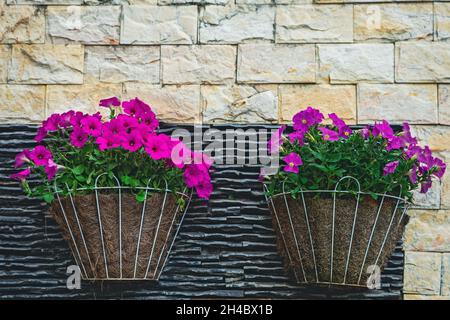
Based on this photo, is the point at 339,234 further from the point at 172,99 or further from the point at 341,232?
the point at 172,99

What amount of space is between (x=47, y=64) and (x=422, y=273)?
5.15ft

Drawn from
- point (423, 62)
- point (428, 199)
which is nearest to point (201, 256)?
point (428, 199)

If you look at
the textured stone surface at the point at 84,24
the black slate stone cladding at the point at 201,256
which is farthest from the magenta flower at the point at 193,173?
the textured stone surface at the point at 84,24

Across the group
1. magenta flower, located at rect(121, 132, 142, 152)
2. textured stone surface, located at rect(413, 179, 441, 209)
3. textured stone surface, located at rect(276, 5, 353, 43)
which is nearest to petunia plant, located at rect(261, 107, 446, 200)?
textured stone surface, located at rect(413, 179, 441, 209)

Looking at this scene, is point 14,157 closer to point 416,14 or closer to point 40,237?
point 40,237

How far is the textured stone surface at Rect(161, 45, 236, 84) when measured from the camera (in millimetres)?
3215

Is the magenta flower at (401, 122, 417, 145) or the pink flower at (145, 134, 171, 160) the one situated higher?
the magenta flower at (401, 122, 417, 145)

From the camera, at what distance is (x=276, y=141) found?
3014 mm

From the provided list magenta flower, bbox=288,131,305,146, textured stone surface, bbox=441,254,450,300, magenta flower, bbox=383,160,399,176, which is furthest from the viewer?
textured stone surface, bbox=441,254,450,300

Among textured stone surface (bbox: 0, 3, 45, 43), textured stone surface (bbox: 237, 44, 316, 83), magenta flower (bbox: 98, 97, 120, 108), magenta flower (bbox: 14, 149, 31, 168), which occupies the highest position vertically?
textured stone surface (bbox: 0, 3, 45, 43)

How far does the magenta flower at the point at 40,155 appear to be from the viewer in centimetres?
294

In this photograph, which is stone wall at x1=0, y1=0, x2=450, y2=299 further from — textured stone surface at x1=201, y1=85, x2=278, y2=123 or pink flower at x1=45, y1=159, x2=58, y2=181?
pink flower at x1=45, y1=159, x2=58, y2=181

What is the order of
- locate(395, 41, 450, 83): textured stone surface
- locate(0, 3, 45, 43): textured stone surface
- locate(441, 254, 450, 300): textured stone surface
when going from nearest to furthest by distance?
locate(441, 254, 450, 300): textured stone surface < locate(395, 41, 450, 83): textured stone surface < locate(0, 3, 45, 43): textured stone surface

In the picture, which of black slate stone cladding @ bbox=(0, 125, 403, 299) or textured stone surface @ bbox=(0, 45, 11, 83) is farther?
textured stone surface @ bbox=(0, 45, 11, 83)
